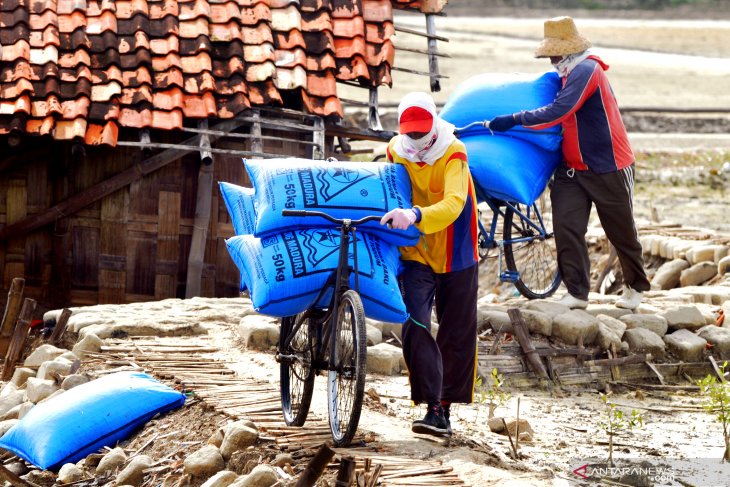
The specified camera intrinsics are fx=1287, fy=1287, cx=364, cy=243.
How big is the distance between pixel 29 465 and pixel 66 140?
4.31 meters

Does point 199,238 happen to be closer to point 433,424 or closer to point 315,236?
point 315,236

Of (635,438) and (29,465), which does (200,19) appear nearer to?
(29,465)

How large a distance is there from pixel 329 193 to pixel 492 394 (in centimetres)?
163

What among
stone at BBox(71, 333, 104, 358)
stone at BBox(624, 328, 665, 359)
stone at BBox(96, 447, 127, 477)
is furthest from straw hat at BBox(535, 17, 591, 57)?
stone at BBox(96, 447, 127, 477)

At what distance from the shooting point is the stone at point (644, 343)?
969 centimetres

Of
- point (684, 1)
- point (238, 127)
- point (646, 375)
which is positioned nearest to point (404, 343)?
point (646, 375)

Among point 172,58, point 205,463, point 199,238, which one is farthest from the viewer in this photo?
point 199,238

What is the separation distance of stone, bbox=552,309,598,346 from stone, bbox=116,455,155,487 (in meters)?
3.70

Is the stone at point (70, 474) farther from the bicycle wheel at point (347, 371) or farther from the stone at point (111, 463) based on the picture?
the bicycle wheel at point (347, 371)

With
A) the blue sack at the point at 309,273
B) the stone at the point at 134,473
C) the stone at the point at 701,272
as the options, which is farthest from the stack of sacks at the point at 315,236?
the stone at the point at 701,272

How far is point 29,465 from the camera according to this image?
796 centimetres

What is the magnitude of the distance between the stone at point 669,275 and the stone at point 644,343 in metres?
2.98

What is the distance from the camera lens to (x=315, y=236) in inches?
262

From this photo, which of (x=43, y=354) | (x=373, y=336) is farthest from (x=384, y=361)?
(x=43, y=354)
